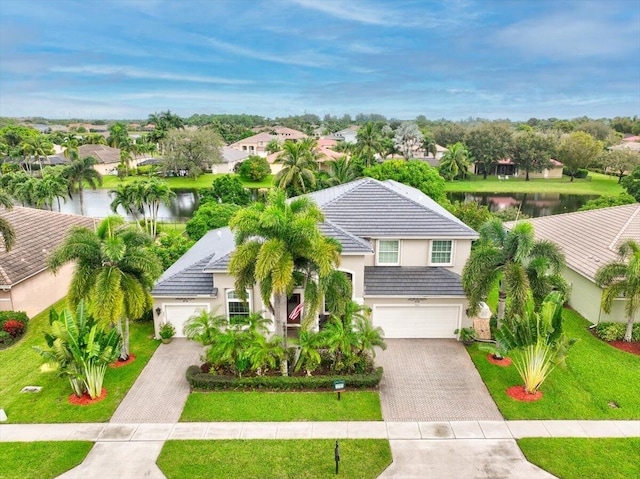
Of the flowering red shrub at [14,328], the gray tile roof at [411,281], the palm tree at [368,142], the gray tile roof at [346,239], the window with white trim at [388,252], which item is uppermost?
the palm tree at [368,142]

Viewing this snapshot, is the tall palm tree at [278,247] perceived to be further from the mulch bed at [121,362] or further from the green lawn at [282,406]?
the mulch bed at [121,362]

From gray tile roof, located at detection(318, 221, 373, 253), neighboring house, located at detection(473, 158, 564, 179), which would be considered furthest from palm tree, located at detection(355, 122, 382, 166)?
gray tile roof, located at detection(318, 221, 373, 253)

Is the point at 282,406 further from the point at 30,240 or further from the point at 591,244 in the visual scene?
the point at 591,244

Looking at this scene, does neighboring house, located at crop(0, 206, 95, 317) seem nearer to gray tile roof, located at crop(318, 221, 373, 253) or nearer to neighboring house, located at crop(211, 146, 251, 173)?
gray tile roof, located at crop(318, 221, 373, 253)

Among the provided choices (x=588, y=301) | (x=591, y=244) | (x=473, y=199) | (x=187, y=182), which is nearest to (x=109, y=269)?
(x=588, y=301)

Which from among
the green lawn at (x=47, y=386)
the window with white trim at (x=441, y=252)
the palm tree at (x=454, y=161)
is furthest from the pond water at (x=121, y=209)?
the palm tree at (x=454, y=161)
